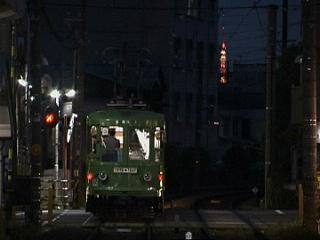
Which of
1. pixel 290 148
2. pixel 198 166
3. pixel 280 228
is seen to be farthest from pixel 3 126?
pixel 198 166

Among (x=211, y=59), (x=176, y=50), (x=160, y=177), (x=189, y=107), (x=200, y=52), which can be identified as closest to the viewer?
(x=160, y=177)

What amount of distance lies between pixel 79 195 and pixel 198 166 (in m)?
26.3

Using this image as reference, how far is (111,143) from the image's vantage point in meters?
22.8

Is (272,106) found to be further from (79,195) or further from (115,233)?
(115,233)

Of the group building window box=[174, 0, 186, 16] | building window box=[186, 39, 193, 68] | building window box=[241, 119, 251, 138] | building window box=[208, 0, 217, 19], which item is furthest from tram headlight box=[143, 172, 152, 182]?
building window box=[241, 119, 251, 138]

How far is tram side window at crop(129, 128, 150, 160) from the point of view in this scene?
22.8 metres

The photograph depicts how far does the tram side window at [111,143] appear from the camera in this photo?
74.4 ft

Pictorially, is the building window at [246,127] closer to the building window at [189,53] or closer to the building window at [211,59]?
the building window at [211,59]

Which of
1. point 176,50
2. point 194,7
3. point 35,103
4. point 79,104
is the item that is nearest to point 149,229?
point 35,103

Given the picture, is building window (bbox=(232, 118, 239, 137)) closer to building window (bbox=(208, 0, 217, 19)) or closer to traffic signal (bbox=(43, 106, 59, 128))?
building window (bbox=(208, 0, 217, 19))

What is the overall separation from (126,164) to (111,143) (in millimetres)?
734

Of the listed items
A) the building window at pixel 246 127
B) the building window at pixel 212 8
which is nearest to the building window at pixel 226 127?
the building window at pixel 246 127

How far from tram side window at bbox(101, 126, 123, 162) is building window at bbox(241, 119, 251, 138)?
51848 millimetres

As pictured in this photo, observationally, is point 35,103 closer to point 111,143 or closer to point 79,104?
point 111,143
